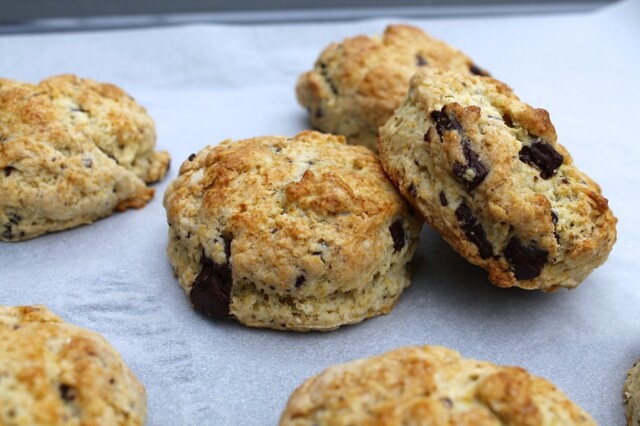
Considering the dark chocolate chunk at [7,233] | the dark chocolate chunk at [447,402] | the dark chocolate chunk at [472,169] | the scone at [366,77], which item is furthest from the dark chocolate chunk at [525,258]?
the dark chocolate chunk at [7,233]

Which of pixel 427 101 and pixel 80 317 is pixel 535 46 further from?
pixel 80 317

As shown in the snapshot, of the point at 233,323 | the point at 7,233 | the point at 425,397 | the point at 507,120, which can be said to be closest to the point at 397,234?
the point at 507,120

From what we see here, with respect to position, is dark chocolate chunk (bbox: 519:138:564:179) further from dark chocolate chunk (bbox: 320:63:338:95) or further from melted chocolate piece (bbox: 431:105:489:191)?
dark chocolate chunk (bbox: 320:63:338:95)

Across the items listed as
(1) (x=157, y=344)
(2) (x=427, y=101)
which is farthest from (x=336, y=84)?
(1) (x=157, y=344)

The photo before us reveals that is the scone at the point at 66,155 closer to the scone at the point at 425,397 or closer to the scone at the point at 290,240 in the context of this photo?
the scone at the point at 290,240

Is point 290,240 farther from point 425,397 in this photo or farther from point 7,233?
point 7,233

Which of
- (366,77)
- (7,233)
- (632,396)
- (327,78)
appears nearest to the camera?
(632,396)

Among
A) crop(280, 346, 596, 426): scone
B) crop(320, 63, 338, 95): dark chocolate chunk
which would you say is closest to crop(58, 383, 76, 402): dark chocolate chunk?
crop(280, 346, 596, 426): scone
